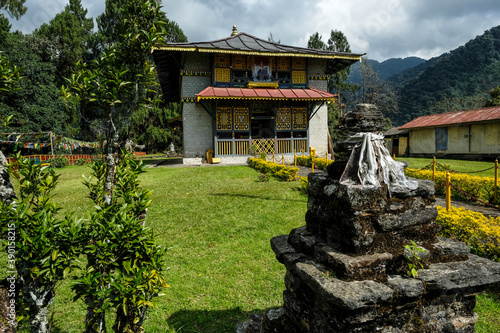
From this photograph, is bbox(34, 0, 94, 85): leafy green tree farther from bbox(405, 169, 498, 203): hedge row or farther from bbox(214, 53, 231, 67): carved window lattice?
bbox(405, 169, 498, 203): hedge row

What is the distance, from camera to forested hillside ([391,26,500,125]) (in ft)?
148

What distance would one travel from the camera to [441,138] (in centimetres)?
2212

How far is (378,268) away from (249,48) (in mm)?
18056

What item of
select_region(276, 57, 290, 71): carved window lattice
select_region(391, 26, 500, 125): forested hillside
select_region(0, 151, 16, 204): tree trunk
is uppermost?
select_region(391, 26, 500, 125): forested hillside

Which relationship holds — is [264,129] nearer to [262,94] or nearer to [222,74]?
[262,94]

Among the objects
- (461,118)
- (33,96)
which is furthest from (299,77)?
(33,96)

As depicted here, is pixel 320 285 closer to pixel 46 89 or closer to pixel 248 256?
pixel 248 256

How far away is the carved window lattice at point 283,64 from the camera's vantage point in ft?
61.6

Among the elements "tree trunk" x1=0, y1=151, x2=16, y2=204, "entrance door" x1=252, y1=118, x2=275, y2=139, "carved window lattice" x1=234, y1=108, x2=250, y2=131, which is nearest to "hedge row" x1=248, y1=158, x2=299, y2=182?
"carved window lattice" x1=234, y1=108, x2=250, y2=131

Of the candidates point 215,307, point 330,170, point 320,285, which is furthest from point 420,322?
point 215,307

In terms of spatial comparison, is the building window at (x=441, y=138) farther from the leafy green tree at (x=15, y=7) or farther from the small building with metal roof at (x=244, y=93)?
the leafy green tree at (x=15, y=7)

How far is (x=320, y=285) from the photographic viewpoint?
1735 mm

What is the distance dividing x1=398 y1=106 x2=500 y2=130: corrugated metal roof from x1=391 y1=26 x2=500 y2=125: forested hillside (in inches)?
932

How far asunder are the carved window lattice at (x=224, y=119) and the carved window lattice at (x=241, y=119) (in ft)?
1.10
